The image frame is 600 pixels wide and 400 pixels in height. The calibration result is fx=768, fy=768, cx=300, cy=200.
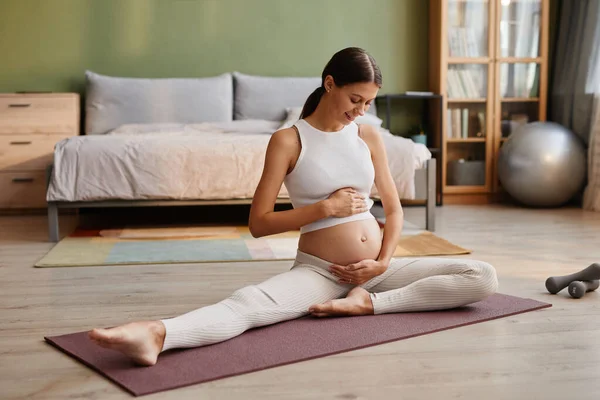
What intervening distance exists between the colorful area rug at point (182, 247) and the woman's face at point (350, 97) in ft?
4.31

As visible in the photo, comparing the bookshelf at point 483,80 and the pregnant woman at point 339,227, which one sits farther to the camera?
the bookshelf at point 483,80

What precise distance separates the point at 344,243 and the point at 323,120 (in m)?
0.36

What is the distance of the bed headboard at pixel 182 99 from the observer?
17.4ft

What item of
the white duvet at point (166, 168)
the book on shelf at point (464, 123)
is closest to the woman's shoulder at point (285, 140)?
the white duvet at point (166, 168)

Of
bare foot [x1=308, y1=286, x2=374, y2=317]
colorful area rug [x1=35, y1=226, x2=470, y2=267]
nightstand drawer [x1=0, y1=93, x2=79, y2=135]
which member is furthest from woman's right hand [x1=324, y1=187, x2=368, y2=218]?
nightstand drawer [x1=0, y1=93, x2=79, y2=135]

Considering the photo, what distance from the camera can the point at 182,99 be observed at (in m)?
5.35

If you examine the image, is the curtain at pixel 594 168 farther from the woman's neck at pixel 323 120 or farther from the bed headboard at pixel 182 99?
the woman's neck at pixel 323 120

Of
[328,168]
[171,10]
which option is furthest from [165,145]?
[328,168]

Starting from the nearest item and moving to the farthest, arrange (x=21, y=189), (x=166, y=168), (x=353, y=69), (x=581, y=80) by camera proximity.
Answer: (x=353, y=69), (x=166, y=168), (x=21, y=189), (x=581, y=80)

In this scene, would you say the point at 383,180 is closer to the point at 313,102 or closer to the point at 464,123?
the point at 313,102

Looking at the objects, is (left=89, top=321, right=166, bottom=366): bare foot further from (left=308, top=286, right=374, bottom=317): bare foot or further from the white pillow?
the white pillow

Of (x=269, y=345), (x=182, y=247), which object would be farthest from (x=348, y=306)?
(x=182, y=247)

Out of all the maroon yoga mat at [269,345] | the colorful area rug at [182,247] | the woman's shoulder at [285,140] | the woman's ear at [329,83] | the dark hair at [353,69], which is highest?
the dark hair at [353,69]

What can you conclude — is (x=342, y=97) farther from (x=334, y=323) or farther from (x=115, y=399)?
(x=115, y=399)
